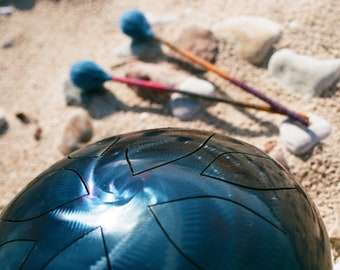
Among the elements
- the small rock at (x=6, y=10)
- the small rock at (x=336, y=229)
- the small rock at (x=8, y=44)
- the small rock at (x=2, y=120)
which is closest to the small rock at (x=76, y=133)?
→ the small rock at (x=2, y=120)

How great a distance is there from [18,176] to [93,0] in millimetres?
1902

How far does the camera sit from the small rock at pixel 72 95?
314 cm

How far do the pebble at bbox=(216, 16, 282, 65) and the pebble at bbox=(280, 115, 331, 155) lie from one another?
0.61 meters

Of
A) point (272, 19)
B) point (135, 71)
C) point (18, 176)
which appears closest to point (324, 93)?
point (272, 19)

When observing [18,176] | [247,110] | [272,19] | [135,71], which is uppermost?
[272,19]

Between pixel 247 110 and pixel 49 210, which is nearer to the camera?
pixel 49 210

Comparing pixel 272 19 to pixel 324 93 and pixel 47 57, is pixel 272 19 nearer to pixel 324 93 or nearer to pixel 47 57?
pixel 324 93

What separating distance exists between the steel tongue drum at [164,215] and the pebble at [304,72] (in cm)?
145

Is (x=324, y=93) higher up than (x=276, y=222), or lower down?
lower down

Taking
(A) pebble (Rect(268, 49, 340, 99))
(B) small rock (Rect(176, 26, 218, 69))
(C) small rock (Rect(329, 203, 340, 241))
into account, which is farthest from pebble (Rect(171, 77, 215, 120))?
(C) small rock (Rect(329, 203, 340, 241))

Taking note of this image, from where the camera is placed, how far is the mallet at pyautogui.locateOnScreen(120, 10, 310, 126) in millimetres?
2520

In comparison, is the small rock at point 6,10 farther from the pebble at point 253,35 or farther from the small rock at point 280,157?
the small rock at point 280,157

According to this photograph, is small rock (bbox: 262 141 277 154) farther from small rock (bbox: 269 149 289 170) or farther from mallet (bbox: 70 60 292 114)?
mallet (bbox: 70 60 292 114)

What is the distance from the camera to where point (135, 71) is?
3.05m
